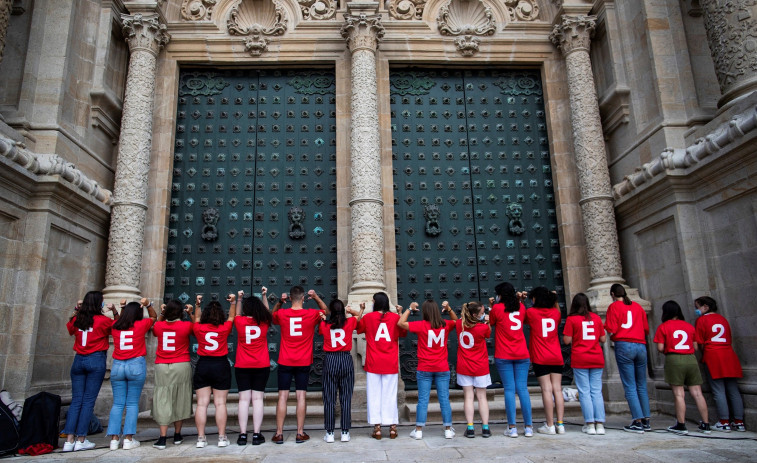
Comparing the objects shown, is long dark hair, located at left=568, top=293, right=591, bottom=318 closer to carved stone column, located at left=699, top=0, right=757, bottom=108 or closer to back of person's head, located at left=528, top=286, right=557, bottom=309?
back of person's head, located at left=528, top=286, right=557, bottom=309

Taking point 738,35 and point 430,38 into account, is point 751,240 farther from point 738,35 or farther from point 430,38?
point 430,38

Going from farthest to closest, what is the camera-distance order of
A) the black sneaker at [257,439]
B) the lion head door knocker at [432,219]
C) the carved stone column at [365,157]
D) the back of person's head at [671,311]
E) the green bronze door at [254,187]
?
the lion head door knocker at [432,219] < the green bronze door at [254,187] < the carved stone column at [365,157] < the back of person's head at [671,311] < the black sneaker at [257,439]

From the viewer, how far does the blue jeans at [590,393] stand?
22.8 feet

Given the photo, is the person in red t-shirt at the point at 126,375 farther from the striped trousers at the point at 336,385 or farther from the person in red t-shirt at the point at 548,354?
the person in red t-shirt at the point at 548,354

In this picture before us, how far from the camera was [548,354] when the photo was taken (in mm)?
6906

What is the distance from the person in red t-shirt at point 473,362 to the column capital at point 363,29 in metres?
6.31

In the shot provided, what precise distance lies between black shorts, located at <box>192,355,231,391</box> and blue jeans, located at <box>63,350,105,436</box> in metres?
1.28

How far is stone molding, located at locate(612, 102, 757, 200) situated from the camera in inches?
287

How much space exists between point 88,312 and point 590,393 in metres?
6.63

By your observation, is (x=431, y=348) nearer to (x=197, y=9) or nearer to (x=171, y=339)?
(x=171, y=339)

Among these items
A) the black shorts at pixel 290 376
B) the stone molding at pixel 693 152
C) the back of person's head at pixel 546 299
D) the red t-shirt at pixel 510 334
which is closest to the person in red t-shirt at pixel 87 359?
the black shorts at pixel 290 376

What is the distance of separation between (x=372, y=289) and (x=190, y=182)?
4.57 meters

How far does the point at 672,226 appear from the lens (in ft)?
29.2

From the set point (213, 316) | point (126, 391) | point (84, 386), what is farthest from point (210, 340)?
point (84, 386)
